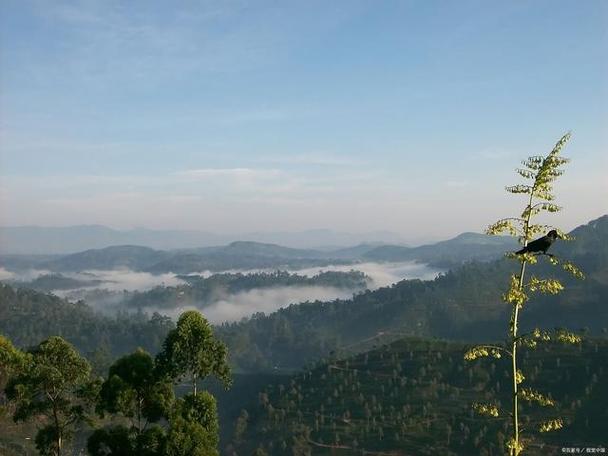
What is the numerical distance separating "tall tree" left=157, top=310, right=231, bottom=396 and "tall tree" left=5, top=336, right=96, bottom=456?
5.17 metres

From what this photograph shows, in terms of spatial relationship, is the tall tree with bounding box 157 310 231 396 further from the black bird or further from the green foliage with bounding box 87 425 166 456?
the black bird

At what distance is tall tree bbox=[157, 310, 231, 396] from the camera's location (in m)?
32.8

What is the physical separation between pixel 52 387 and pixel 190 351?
8677 millimetres

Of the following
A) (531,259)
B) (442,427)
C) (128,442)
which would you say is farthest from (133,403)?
(442,427)

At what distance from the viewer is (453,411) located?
7293 inches

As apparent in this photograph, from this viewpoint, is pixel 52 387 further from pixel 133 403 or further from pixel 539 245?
pixel 539 245

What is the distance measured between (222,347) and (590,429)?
16235cm

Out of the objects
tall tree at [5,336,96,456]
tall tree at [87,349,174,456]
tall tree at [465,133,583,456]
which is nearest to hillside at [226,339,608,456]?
tall tree at [87,349,174,456]

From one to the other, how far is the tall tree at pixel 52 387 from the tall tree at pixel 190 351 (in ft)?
17.0

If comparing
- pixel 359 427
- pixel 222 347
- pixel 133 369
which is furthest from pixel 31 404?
pixel 359 427

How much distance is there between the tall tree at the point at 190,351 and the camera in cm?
3281

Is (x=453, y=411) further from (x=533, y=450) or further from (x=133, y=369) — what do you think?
(x=133, y=369)

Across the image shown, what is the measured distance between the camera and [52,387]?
33906 millimetres

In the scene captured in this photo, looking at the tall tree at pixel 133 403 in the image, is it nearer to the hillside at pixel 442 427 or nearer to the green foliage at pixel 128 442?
the green foliage at pixel 128 442
